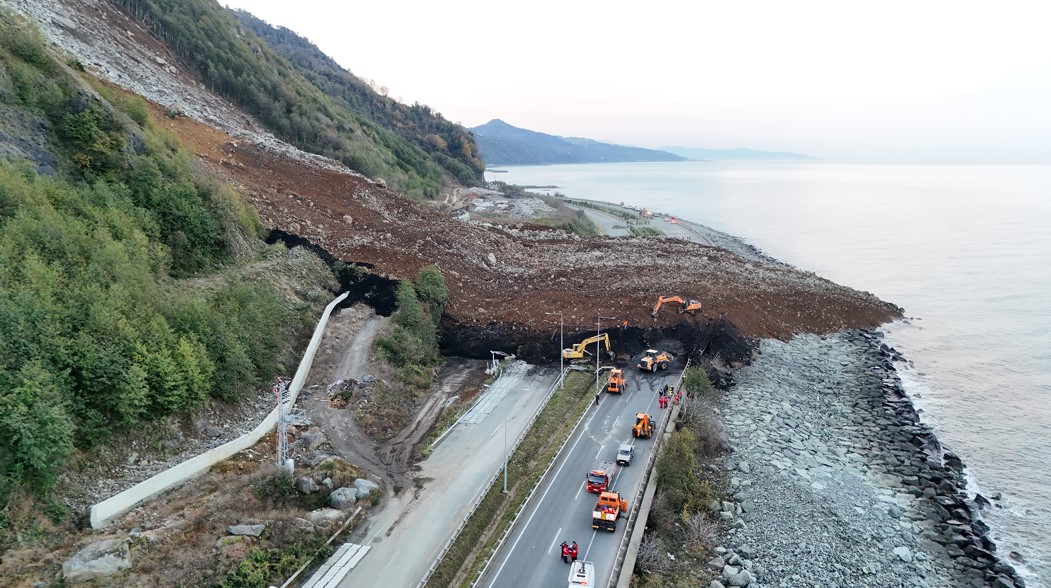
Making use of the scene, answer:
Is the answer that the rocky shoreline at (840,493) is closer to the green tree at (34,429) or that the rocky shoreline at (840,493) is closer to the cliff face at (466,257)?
the cliff face at (466,257)

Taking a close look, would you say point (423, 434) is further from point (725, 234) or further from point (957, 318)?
point (725, 234)

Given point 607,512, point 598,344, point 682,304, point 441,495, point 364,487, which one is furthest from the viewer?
point 682,304

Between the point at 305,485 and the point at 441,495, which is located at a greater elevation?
the point at 305,485

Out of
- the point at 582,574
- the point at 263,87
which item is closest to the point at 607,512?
the point at 582,574

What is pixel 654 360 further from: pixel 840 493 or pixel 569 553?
pixel 569 553


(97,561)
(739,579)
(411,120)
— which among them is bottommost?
(739,579)

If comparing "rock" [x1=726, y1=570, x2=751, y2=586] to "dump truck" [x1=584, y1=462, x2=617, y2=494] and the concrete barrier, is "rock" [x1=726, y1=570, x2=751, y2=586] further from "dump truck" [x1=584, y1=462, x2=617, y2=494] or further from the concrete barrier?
the concrete barrier

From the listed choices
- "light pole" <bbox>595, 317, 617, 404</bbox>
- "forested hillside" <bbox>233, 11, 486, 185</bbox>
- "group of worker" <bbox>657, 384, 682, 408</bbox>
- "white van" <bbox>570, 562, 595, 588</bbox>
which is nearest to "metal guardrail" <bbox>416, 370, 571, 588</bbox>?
"light pole" <bbox>595, 317, 617, 404</bbox>
